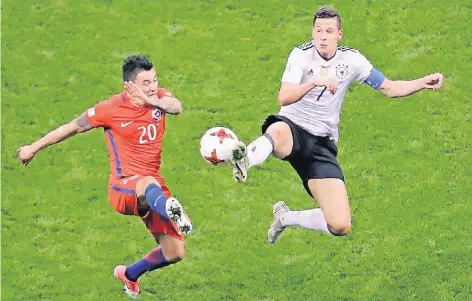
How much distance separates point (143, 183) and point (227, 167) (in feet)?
15.7

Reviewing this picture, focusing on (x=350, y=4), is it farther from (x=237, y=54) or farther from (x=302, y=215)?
(x=302, y=215)

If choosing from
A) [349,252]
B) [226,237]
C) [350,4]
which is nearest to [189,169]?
[226,237]

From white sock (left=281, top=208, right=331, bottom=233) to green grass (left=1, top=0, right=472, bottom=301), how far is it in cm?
115

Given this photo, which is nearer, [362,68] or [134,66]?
[134,66]

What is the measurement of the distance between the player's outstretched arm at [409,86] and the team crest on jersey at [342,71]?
0.53 m

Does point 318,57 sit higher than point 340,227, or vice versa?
point 318,57

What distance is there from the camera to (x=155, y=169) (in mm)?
17172

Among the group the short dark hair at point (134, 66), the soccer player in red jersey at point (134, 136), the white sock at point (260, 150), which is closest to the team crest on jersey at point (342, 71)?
the white sock at point (260, 150)

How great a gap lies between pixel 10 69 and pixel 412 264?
838 centimetres

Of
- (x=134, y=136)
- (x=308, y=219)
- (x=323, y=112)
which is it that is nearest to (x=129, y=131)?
(x=134, y=136)

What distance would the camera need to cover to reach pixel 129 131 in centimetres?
1689

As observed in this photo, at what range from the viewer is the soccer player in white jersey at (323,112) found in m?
16.5

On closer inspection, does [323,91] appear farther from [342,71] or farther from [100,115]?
[100,115]

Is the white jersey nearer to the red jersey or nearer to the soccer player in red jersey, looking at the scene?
the soccer player in red jersey
